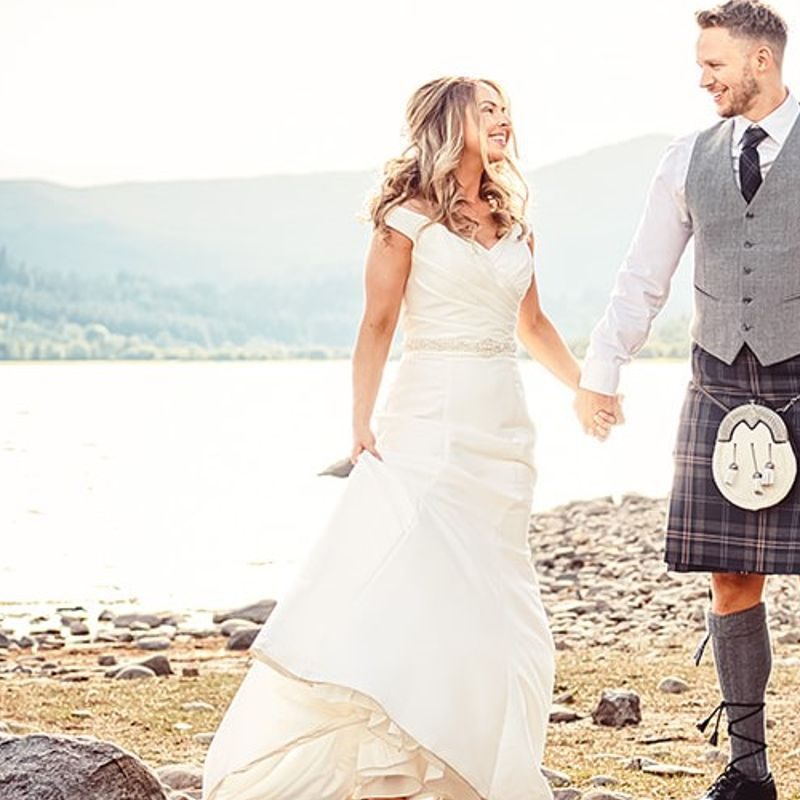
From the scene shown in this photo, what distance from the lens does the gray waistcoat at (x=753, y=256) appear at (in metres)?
5.27

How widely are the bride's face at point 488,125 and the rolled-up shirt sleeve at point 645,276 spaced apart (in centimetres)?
48

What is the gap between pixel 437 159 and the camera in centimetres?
524

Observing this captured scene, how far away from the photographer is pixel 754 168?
5.33 meters

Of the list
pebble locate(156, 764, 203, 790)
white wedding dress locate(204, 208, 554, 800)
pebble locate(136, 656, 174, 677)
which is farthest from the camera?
pebble locate(136, 656, 174, 677)

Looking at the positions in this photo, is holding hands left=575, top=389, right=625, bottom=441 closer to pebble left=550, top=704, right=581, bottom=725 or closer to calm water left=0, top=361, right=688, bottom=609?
pebble left=550, top=704, right=581, bottom=725

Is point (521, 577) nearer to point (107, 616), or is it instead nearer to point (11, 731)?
point (11, 731)

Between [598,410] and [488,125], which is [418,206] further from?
[598,410]

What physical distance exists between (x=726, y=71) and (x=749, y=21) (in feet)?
0.48

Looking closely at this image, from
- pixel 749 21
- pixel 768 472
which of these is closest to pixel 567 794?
pixel 768 472

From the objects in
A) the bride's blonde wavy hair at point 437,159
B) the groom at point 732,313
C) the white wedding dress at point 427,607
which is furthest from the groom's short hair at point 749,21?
the white wedding dress at point 427,607

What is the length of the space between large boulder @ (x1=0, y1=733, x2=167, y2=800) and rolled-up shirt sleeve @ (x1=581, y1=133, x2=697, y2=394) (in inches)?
69.5

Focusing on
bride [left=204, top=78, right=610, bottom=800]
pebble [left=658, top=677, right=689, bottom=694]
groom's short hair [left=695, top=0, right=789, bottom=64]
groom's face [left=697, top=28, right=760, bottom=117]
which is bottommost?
pebble [left=658, top=677, right=689, bottom=694]

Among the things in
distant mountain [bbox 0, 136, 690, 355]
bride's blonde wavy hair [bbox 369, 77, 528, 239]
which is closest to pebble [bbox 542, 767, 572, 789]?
bride's blonde wavy hair [bbox 369, 77, 528, 239]

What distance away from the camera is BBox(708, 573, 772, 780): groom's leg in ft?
18.0
